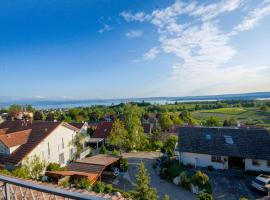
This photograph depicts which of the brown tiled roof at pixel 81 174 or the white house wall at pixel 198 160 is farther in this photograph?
the white house wall at pixel 198 160

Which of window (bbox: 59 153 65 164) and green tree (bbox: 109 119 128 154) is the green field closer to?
green tree (bbox: 109 119 128 154)

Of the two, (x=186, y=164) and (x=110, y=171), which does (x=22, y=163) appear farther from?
(x=186, y=164)

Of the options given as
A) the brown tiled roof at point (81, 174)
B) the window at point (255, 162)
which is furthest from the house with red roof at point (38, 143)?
the window at point (255, 162)

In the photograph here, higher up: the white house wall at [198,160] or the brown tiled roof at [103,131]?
the brown tiled roof at [103,131]

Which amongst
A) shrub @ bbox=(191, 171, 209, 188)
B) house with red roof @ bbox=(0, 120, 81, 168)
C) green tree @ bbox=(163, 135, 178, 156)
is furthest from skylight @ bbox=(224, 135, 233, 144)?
house with red roof @ bbox=(0, 120, 81, 168)

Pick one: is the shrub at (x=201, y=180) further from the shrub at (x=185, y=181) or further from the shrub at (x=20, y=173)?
the shrub at (x=20, y=173)

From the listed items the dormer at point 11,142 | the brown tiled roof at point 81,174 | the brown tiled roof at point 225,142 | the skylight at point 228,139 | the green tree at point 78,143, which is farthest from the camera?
the green tree at point 78,143
